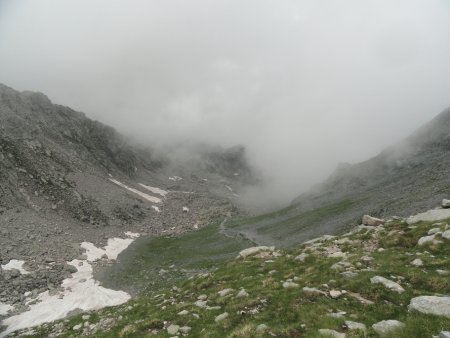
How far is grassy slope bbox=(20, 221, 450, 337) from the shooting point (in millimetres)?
13766

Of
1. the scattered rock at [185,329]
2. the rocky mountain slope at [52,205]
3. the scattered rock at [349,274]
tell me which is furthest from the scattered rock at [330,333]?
the rocky mountain slope at [52,205]

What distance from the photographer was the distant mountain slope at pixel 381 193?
9306cm

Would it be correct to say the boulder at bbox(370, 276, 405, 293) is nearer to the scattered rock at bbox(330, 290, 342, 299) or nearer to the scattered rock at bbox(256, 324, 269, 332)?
the scattered rock at bbox(330, 290, 342, 299)

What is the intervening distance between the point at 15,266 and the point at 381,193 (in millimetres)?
107009

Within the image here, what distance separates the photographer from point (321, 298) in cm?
1670

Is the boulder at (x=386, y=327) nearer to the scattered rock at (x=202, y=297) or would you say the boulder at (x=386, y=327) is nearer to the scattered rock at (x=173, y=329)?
the scattered rock at (x=173, y=329)

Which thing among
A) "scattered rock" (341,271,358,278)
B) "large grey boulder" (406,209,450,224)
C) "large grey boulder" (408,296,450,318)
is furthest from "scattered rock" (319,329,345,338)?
"large grey boulder" (406,209,450,224)

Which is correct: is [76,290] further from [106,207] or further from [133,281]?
[106,207]

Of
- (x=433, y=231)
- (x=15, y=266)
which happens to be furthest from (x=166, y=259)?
(x=433, y=231)

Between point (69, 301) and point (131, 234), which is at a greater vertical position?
point (131, 234)

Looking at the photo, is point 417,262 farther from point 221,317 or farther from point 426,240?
point 221,317

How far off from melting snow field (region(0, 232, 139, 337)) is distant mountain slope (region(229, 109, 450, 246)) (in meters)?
48.4

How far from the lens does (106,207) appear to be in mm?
133750

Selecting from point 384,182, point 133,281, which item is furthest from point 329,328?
point 384,182
